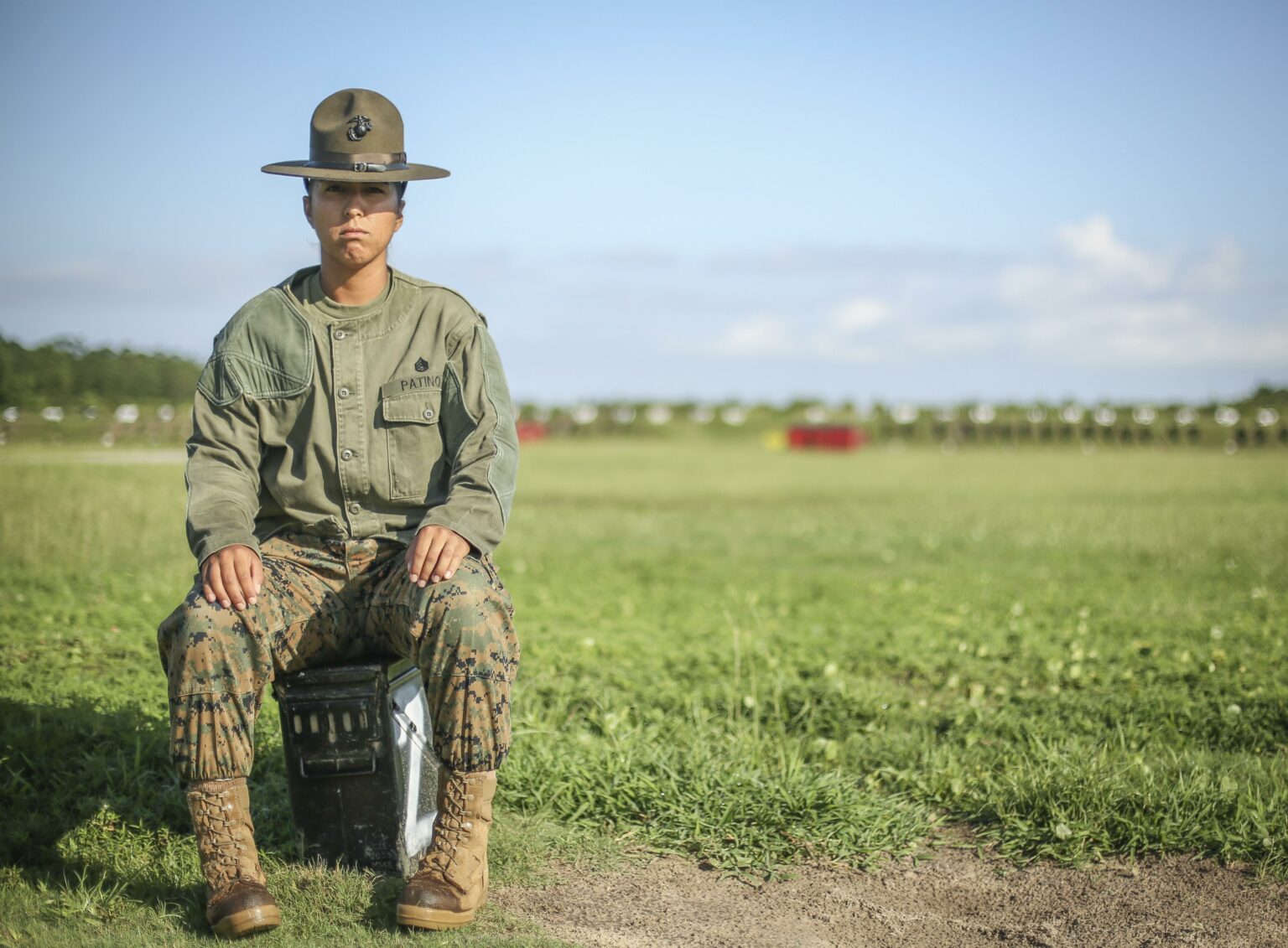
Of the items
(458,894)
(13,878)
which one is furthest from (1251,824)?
(13,878)

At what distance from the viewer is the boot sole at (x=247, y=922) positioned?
2.88 meters

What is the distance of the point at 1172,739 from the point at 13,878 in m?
4.27

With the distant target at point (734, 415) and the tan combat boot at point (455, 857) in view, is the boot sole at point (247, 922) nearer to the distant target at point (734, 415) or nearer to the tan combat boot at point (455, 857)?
the tan combat boot at point (455, 857)

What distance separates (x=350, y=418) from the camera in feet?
10.9

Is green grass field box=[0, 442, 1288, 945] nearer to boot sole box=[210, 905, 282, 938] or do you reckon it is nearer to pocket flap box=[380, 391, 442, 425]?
boot sole box=[210, 905, 282, 938]

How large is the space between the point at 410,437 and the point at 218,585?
2.27 feet

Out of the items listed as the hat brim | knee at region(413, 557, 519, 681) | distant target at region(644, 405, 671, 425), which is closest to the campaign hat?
the hat brim

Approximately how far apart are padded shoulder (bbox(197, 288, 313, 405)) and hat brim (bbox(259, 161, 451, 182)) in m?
0.39

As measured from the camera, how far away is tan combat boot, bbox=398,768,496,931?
298 centimetres

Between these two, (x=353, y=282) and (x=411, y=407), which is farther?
(x=353, y=282)

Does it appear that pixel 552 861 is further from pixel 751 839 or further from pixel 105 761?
pixel 105 761

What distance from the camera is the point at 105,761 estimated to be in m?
4.04

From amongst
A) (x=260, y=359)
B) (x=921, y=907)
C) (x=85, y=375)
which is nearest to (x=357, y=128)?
(x=260, y=359)

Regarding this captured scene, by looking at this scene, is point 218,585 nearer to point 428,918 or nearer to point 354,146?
point 428,918
